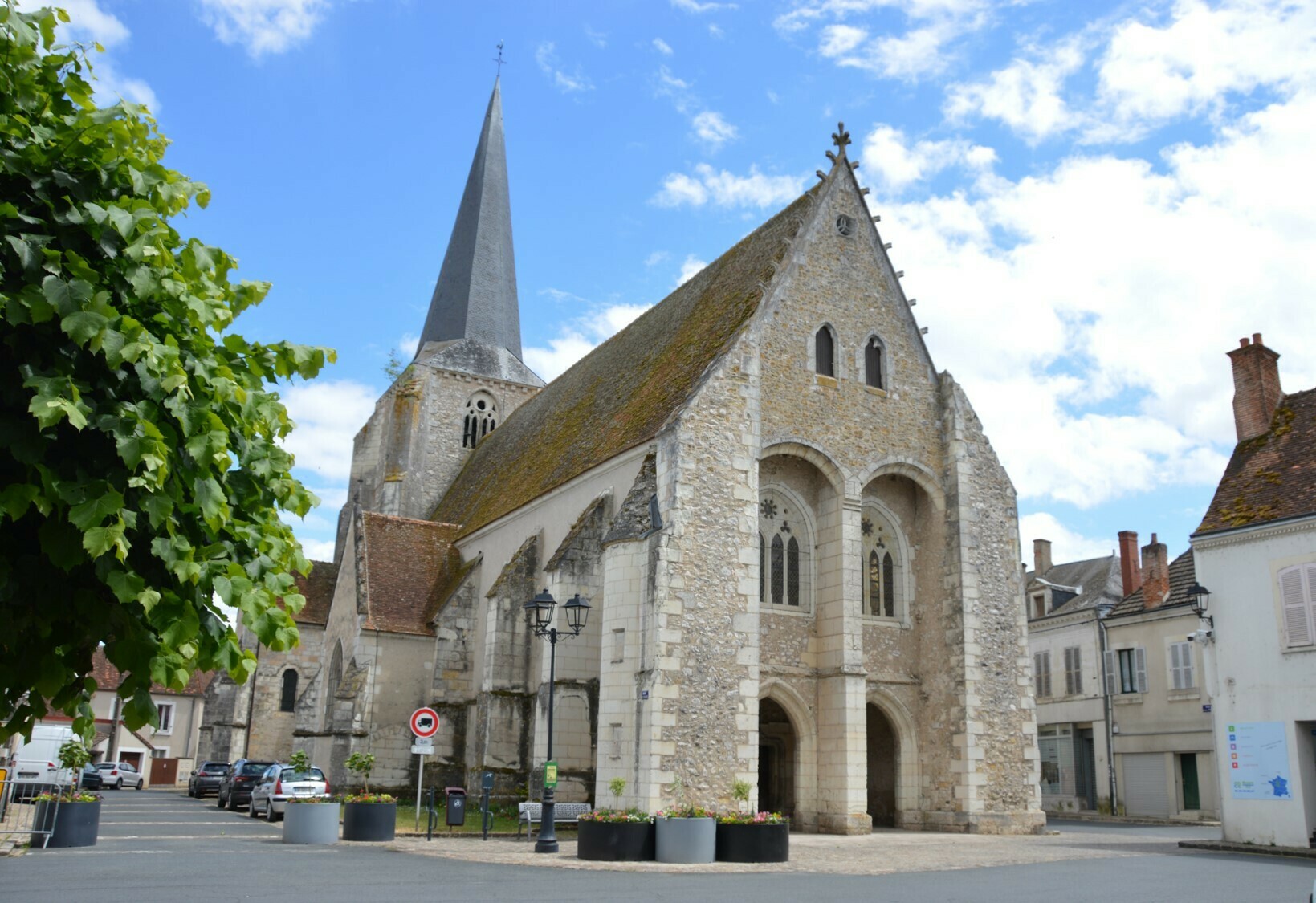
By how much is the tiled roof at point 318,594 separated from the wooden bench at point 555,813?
17.2m


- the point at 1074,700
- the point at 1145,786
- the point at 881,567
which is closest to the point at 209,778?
the point at 881,567

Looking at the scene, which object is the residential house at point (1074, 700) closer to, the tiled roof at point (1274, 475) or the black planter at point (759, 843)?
the tiled roof at point (1274, 475)

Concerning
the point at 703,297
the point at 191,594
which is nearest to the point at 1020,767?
the point at 703,297

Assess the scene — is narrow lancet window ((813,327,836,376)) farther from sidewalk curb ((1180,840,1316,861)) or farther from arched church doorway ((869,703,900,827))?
sidewalk curb ((1180,840,1316,861))

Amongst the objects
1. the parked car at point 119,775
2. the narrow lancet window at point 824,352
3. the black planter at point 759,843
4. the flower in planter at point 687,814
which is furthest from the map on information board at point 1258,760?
the parked car at point 119,775

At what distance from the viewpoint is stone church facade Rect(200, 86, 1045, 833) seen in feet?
62.1

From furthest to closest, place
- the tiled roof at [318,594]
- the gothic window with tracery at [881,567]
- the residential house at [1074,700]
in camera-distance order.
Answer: the tiled roof at [318,594] < the residential house at [1074,700] < the gothic window with tracery at [881,567]

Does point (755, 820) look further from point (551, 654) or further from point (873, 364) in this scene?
point (873, 364)

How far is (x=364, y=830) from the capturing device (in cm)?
1770

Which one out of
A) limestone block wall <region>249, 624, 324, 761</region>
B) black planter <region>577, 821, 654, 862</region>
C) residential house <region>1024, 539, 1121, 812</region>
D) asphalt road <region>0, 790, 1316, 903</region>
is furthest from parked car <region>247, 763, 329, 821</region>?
residential house <region>1024, 539, 1121, 812</region>

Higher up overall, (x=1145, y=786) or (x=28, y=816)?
(x=1145, y=786)

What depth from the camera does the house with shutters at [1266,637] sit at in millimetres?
17953

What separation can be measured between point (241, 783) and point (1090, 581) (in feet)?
96.2

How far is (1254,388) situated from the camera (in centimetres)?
2138
